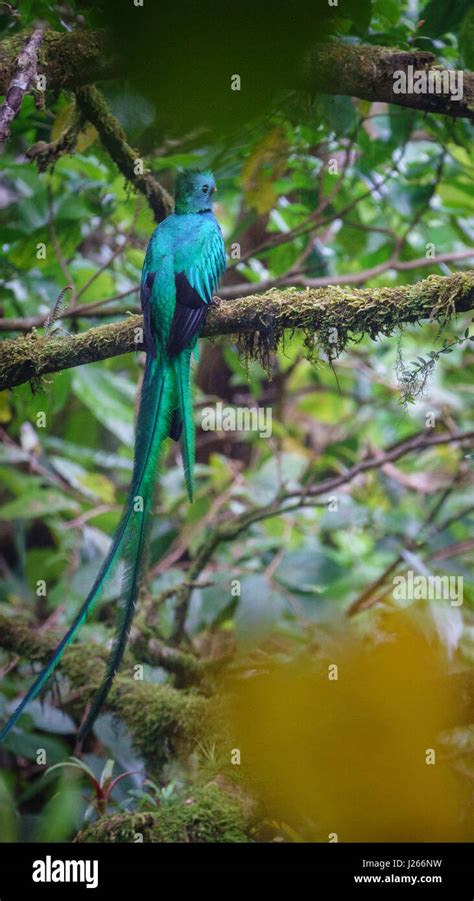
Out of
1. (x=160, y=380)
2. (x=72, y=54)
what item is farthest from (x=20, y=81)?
(x=160, y=380)

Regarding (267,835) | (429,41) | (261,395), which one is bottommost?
(267,835)

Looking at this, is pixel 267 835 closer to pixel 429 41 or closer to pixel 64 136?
pixel 64 136

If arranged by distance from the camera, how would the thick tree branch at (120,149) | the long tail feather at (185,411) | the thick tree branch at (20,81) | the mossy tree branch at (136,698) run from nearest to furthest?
the thick tree branch at (20,81)
the long tail feather at (185,411)
the thick tree branch at (120,149)
the mossy tree branch at (136,698)

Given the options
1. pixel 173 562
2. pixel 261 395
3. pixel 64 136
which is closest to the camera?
pixel 64 136

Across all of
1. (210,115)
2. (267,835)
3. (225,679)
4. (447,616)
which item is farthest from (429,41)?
(267,835)

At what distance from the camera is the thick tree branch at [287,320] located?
118 centimetres

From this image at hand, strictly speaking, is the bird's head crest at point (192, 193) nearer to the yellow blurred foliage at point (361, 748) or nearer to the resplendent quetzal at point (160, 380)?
the resplendent quetzal at point (160, 380)

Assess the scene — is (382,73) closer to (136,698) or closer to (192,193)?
(192,193)

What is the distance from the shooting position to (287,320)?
1240 millimetres

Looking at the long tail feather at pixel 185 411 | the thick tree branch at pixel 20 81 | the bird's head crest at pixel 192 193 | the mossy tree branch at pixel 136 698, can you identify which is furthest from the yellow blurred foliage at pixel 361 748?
the thick tree branch at pixel 20 81

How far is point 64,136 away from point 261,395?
138cm

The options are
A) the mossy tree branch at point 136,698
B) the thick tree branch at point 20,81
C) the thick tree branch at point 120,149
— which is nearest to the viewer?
the thick tree branch at point 20,81

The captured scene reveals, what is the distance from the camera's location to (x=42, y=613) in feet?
8.37

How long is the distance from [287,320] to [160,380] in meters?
0.23
